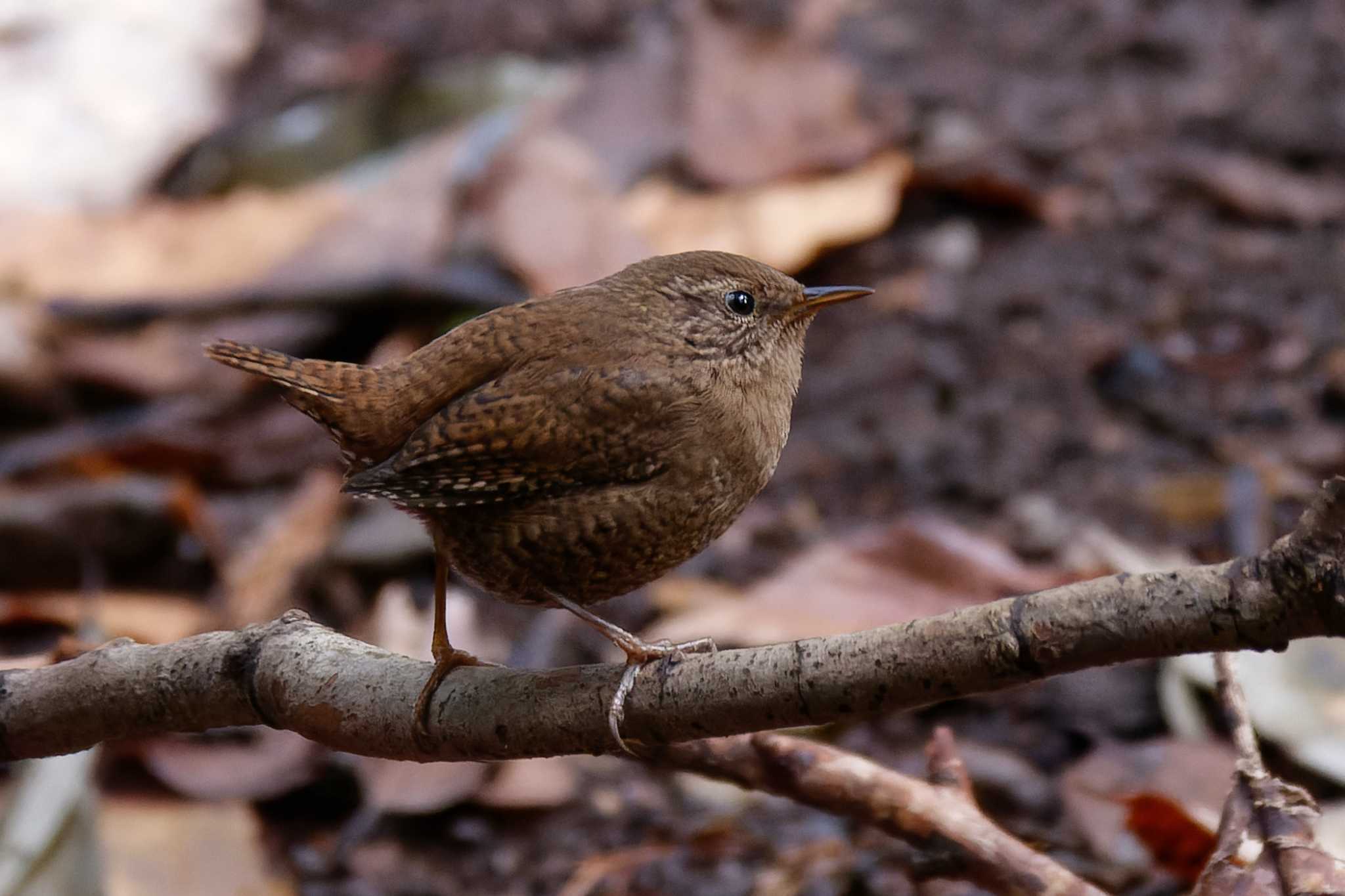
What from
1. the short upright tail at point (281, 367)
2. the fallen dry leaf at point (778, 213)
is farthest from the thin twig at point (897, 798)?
the fallen dry leaf at point (778, 213)

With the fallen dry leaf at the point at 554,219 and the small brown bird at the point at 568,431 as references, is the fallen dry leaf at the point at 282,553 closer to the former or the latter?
the fallen dry leaf at the point at 554,219

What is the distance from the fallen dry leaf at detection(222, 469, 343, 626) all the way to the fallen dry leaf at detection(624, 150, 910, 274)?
149cm

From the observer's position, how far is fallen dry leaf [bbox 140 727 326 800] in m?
3.81

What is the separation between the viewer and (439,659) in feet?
9.51

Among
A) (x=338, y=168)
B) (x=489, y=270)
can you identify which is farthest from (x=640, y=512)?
(x=338, y=168)

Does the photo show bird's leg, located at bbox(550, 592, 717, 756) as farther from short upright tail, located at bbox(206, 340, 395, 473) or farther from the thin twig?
short upright tail, located at bbox(206, 340, 395, 473)

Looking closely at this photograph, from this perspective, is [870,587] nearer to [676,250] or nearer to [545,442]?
[545,442]

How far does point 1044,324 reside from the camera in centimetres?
554

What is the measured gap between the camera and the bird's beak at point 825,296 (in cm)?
315

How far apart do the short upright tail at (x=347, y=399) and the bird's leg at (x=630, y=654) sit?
0.60 m

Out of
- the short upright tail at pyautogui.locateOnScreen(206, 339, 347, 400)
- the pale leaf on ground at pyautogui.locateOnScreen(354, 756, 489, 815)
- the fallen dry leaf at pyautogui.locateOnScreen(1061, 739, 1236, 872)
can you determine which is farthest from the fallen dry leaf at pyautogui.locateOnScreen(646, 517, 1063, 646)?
the short upright tail at pyautogui.locateOnScreen(206, 339, 347, 400)

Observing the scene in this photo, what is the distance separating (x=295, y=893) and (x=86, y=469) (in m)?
2.13

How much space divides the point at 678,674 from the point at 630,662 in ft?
0.57

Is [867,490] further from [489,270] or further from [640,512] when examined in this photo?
[640,512]
